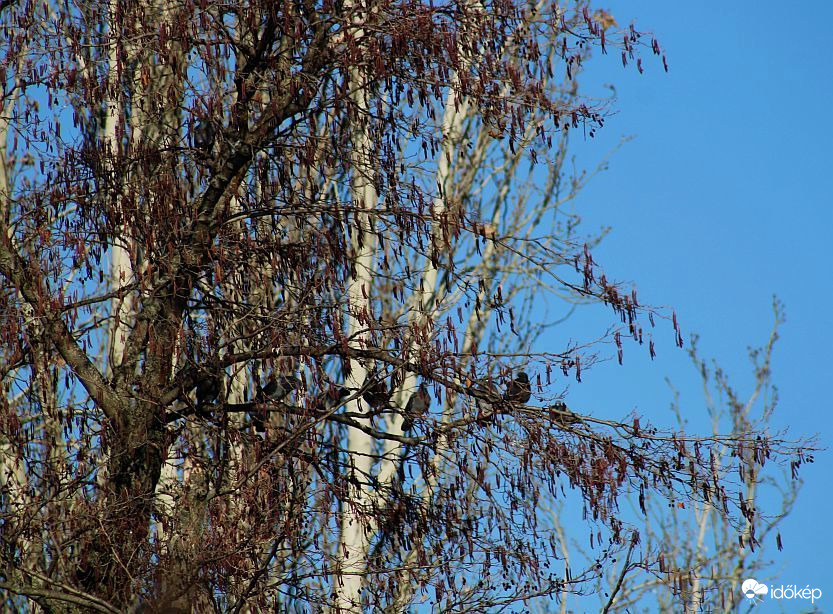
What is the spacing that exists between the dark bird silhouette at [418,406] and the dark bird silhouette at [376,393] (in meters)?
0.14

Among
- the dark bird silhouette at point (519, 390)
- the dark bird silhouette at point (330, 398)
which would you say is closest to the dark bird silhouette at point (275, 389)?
the dark bird silhouette at point (330, 398)

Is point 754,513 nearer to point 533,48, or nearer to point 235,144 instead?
point 533,48

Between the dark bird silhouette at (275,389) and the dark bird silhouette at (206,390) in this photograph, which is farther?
the dark bird silhouette at (206,390)

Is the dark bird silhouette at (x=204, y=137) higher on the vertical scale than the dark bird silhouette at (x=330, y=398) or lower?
higher

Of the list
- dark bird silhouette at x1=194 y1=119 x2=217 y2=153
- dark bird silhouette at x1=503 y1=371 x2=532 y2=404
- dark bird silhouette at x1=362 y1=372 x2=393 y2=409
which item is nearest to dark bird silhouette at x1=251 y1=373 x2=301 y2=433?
dark bird silhouette at x1=362 y1=372 x2=393 y2=409

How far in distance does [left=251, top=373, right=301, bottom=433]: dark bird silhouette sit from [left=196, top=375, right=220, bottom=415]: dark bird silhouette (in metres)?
0.28

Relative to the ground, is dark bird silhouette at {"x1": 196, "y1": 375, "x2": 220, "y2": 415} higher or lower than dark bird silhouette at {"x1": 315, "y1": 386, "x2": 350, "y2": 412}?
higher

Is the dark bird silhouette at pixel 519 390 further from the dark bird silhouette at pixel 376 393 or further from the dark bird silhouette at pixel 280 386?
the dark bird silhouette at pixel 280 386

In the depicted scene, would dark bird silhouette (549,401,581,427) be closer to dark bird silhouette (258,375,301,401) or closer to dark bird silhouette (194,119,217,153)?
dark bird silhouette (258,375,301,401)

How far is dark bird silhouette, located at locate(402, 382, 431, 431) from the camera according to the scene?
6.78 meters

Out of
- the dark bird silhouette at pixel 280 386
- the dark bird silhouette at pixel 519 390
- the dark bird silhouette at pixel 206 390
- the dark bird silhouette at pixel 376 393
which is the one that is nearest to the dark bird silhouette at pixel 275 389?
the dark bird silhouette at pixel 280 386

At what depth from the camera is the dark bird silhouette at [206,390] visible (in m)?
7.15

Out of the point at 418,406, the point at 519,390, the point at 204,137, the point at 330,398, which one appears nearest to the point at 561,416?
the point at 519,390

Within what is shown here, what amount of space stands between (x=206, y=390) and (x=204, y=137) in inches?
62.4
